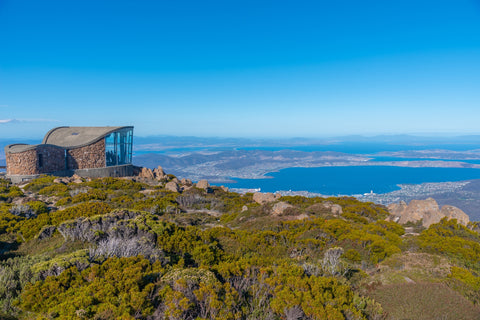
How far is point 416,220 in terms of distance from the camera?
12836 millimetres

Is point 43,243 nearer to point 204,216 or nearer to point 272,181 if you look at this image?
point 204,216

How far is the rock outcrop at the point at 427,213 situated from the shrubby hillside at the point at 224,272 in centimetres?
134

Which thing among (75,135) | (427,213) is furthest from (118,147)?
(427,213)

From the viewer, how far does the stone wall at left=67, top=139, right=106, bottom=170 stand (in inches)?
→ 997

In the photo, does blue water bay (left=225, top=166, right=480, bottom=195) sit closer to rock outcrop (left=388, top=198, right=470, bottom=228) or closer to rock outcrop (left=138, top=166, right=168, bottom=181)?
rock outcrop (left=138, top=166, right=168, bottom=181)

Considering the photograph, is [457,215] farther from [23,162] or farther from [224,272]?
[23,162]

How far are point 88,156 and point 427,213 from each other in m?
27.3

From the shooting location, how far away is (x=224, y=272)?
535cm

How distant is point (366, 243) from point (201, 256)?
5.47 m

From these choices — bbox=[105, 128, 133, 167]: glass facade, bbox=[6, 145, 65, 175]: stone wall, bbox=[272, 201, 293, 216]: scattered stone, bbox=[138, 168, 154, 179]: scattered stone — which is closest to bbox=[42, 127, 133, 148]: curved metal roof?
bbox=[105, 128, 133, 167]: glass facade

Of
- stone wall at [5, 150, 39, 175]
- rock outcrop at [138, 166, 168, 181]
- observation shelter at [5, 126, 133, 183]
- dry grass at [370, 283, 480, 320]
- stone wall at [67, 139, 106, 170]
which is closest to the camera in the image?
dry grass at [370, 283, 480, 320]

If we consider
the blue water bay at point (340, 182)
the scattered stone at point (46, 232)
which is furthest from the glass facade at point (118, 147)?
the blue water bay at point (340, 182)

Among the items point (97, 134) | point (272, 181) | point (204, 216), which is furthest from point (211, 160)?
point (204, 216)

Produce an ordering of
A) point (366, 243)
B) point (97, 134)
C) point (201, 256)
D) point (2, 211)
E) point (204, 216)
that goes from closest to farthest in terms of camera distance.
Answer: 1. point (201, 256)
2. point (366, 243)
3. point (2, 211)
4. point (204, 216)
5. point (97, 134)
